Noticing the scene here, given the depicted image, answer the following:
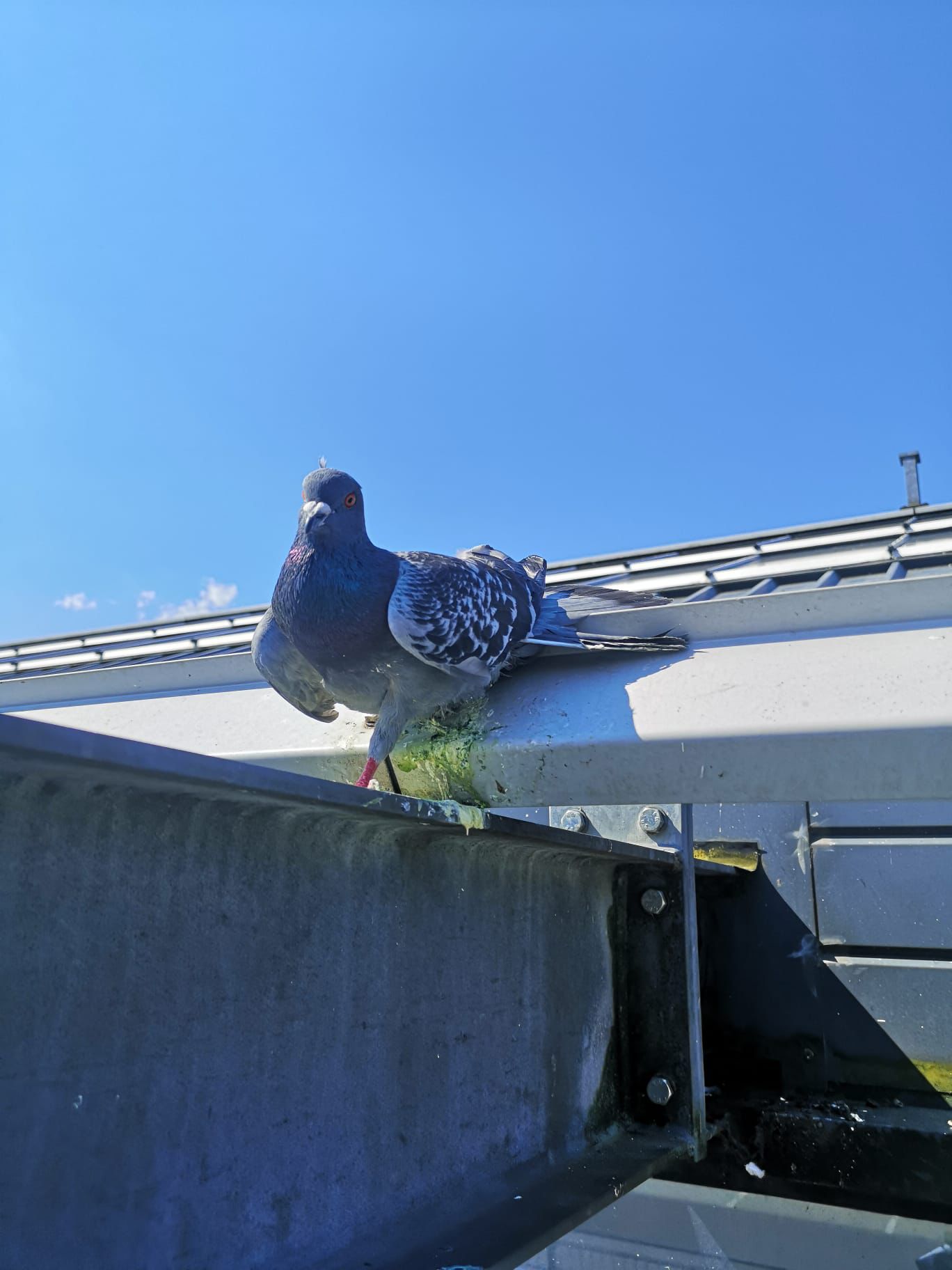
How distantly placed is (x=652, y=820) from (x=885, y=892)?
1.32m

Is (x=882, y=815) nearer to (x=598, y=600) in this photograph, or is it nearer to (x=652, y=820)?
(x=652, y=820)

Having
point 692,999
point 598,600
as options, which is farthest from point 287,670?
point 692,999

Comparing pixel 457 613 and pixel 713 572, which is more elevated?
pixel 713 572

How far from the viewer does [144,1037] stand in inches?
48.4

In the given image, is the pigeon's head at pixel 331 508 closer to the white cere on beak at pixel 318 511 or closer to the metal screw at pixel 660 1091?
the white cere on beak at pixel 318 511

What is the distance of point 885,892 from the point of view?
3.71m

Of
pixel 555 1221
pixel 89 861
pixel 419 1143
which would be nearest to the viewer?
pixel 89 861

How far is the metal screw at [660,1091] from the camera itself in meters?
2.73

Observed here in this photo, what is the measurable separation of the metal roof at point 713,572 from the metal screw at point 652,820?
0.73 meters

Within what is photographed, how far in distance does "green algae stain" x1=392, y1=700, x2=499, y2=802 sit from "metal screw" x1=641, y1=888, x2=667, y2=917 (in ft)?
2.53

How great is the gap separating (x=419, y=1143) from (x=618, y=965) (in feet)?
3.87

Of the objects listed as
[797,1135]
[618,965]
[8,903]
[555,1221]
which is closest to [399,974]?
[555,1221]

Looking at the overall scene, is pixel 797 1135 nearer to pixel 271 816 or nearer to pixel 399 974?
pixel 399 974

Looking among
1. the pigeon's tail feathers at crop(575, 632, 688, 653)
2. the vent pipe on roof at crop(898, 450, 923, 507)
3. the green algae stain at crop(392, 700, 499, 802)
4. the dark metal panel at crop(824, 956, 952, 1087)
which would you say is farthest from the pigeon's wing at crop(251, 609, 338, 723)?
the vent pipe on roof at crop(898, 450, 923, 507)
